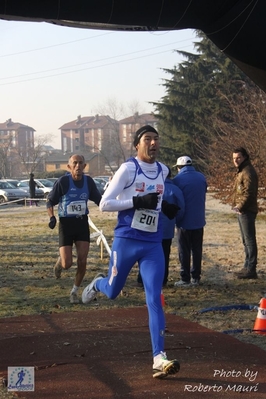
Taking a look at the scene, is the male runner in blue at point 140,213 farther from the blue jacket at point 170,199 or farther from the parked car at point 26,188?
the parked car at point 26,188

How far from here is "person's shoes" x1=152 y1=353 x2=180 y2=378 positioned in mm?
5562

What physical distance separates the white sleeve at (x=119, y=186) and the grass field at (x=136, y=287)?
2.25 m

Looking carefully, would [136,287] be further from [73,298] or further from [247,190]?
[247,190]

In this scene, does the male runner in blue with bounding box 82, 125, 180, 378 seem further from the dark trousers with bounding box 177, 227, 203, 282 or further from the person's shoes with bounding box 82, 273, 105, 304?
the dark trousers with bounding box 177, 227, 203, 282

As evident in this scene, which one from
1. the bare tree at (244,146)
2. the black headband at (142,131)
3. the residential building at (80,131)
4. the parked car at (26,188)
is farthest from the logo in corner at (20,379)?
the residential building at (80,131)

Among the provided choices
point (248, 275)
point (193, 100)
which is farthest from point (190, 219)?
point (193, 100)

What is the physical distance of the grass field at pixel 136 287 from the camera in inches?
342

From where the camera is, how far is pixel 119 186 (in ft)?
20.4

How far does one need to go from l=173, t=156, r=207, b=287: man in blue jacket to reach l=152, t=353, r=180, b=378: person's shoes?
511 centimetres

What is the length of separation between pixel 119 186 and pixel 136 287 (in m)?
4.79

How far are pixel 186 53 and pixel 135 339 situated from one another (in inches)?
1722

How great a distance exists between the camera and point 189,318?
8438 millimetres

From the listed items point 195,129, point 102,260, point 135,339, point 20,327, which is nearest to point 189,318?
point 135,339

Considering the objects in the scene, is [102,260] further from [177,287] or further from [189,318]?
[189,318]
